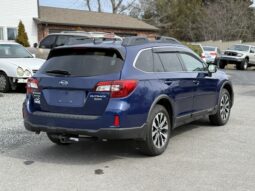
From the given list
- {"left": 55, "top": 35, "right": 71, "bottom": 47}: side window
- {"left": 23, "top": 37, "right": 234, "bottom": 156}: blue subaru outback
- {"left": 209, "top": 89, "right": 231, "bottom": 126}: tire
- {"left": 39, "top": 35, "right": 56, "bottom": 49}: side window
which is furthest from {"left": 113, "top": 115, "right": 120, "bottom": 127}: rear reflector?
{"left": 39, "top": 35, "right": 56, "bottom": 49}: side window

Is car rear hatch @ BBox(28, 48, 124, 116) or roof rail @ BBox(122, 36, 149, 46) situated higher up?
roof rail @ BBox(122, 36, 149, 46)

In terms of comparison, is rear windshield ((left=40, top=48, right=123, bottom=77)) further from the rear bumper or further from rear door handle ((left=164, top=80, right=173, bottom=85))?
rear door handle ((left=164, top=80, right=173, bottom=85))

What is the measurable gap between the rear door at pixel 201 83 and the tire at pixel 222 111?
0.34 meters

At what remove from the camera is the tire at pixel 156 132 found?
20.1ft

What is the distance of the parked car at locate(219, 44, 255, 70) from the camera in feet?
98.1

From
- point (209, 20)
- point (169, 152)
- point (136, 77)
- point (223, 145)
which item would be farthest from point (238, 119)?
point (209, 20)

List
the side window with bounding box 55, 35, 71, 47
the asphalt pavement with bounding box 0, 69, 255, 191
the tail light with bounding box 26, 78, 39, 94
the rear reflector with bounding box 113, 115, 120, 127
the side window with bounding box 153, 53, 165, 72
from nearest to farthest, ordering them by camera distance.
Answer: the asphalt pavement with bounding box 0, 69, 255, 191 → the rear reflector with bounding box 113, 115, 120, 127 → the tail light with bounding box 26, 78, 39, 94 → the side window with bounding box 153, 53, 165, 72 → the side window with bounding box 55, 35, 71, 47

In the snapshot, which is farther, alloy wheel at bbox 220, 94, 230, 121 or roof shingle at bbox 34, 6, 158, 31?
roof shingle at bbox 34, 6, 158, 31

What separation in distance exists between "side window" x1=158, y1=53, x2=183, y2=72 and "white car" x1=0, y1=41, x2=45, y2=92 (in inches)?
260

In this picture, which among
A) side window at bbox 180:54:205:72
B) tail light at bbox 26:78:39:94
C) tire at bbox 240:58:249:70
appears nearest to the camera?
tail light at bbox 26:78:39:94

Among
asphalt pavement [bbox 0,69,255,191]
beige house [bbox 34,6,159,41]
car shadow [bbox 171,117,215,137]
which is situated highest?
beige house [bbox 34,6,159,41]

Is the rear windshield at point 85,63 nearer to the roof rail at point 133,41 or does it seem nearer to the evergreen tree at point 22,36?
the roof rail at point 133,41

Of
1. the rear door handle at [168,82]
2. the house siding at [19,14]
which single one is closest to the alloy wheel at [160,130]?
the rear door handle at [168,82]

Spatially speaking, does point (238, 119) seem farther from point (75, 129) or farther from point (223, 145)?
point (75, 129)
